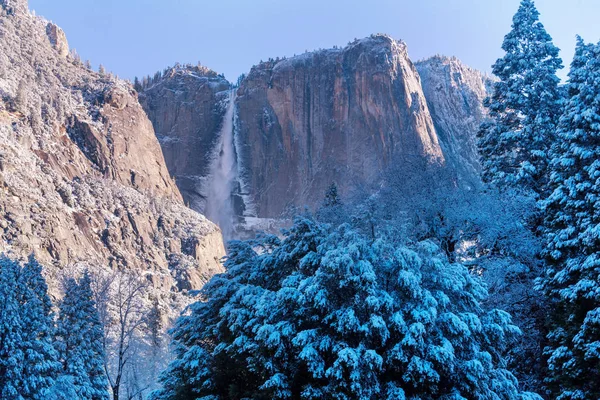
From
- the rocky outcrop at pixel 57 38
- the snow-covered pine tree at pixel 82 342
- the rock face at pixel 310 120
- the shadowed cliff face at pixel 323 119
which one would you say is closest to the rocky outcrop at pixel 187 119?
the rock face at pixel 310 120

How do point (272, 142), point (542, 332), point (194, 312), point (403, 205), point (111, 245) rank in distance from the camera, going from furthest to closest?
point (272, 142), point (111, 245), point (403, 205), point (194, 312), point (542, 332)

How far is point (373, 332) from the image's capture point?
10766 mm

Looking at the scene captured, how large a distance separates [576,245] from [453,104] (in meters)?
130

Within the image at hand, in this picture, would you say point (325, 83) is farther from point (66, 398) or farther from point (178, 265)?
point (66, 398)

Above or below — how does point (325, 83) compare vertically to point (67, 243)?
above

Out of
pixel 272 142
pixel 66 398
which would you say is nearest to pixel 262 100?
pixel 272 142

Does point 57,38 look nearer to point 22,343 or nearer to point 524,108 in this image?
point 22,343

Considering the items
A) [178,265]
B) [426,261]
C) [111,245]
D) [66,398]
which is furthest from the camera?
[178,265]

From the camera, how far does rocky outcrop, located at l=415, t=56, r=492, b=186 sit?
124m

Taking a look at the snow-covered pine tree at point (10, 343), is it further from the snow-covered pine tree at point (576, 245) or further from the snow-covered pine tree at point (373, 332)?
the snow-covered pine tree at point (576, 245)

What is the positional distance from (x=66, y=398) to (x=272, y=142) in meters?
102

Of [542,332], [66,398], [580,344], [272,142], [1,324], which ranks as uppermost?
[272,142]

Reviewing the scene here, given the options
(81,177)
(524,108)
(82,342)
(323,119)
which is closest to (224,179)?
(323,119)

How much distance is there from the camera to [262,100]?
123 metres
